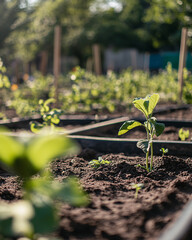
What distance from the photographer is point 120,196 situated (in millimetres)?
2014

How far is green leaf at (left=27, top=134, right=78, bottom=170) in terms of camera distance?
42.6 inches

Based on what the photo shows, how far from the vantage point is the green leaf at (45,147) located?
1.08 m

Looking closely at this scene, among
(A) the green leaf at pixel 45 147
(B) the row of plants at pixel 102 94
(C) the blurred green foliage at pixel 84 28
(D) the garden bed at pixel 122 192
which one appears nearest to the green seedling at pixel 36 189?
(A) the green leaf at pixel 45 147

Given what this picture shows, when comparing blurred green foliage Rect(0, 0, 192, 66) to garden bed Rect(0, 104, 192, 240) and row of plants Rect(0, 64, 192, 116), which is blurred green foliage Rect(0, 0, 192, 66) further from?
garden bed Rect(0, 104, 192, 240)

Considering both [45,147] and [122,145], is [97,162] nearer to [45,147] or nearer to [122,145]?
[122,145]

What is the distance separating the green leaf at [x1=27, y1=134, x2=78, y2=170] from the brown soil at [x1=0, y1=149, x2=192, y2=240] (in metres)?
0.50

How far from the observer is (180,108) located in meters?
6.04

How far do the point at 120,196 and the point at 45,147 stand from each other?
3.47ft

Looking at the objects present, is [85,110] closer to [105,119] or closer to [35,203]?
[105,119]

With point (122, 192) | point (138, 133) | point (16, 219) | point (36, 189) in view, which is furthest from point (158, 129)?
point (138, 133)

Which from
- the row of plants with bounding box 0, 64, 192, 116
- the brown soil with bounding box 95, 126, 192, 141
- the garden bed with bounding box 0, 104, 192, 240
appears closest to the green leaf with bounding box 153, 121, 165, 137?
the garden bed with bounding box 0, 104, 192, 240

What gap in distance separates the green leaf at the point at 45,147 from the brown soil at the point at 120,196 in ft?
1.65

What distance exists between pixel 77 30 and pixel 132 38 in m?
5.24

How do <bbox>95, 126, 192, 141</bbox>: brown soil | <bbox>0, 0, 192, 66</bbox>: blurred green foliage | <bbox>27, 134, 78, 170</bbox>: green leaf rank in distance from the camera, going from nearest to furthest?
<bbox>27, 134, 78, 170</bbox>: green leaf < <bbox>95, 126, 192, 141</bbox>: brown soil < <bbox>0, 0, 192, 66</bbox>: blurred green foliage
